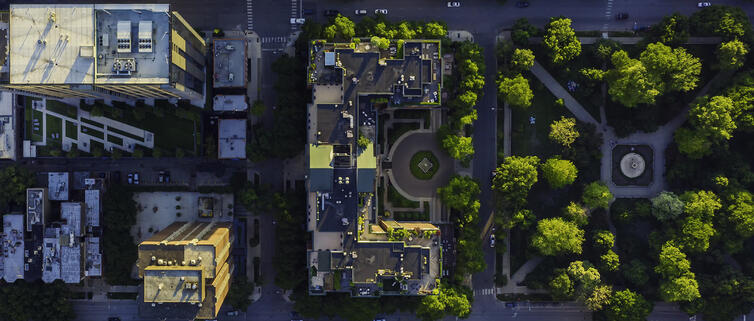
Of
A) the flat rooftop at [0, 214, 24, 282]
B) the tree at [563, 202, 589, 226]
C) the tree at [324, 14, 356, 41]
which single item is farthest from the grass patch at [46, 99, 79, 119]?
the tree at [563, 202, 589, 226]

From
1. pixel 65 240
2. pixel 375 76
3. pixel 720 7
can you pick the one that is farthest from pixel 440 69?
pixel 65 240

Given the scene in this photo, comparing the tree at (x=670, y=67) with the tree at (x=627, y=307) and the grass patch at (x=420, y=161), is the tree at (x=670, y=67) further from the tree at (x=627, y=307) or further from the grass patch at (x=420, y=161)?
the grass patch at (x=420, y=161)

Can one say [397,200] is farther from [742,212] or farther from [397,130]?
[742,212]

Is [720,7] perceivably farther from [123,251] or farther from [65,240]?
[65,240]

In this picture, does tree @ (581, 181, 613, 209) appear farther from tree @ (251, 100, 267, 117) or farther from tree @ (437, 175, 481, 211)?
tree @ (251, 100, 267, 117)

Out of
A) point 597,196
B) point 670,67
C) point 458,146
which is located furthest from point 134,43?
point 670,67

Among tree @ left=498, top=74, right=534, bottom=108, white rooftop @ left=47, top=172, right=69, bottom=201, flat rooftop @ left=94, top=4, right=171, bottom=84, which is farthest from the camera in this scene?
white rooftop @ left=47, top=172, right=69, bottom=201

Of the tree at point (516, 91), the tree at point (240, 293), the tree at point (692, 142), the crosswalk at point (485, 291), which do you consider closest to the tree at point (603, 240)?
the tree at point (692, 142)
